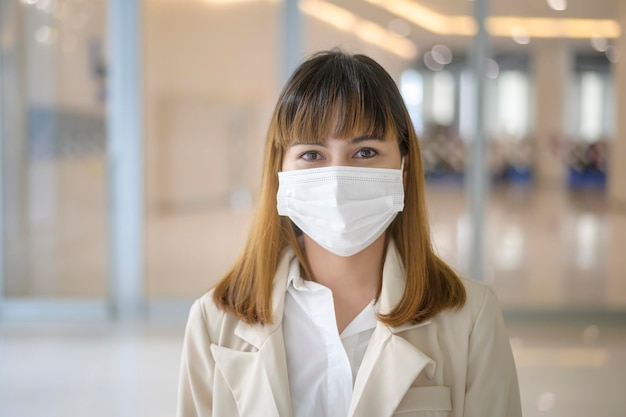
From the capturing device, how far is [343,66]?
4.74 ft

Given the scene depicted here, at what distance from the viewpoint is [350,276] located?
5.01 ft

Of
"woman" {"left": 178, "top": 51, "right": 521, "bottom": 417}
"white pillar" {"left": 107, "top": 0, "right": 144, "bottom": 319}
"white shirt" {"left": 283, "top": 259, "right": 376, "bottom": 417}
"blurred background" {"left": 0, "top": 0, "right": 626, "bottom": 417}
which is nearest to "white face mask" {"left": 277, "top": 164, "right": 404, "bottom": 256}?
"woman" {"left": 178, "top": 51, "right": 521, "bottom": 417}

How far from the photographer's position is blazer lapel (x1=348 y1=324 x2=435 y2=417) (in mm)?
1339

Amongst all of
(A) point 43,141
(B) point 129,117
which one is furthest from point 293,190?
(A) point 43,141

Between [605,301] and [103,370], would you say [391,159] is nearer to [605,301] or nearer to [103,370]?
[103,370]

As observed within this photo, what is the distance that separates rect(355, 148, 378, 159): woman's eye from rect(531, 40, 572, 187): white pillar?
4468 mm

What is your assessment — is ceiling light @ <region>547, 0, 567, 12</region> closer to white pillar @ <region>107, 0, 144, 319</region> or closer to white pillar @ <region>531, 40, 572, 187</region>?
white pillar @ <region>531, 40, 572, 187</region>

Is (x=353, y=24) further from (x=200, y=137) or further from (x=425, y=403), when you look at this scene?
(x=425, y=403)

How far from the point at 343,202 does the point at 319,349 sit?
1.02 ft

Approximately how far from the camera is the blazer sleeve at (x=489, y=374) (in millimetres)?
1384

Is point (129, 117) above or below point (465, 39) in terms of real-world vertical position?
below

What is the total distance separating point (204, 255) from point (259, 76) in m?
1.44

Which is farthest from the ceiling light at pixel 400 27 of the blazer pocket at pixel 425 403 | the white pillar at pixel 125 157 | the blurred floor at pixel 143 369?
the blazer pocket at pixel 425 403

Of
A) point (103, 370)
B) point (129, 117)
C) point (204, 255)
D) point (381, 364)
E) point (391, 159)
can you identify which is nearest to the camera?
point (381, 364)
